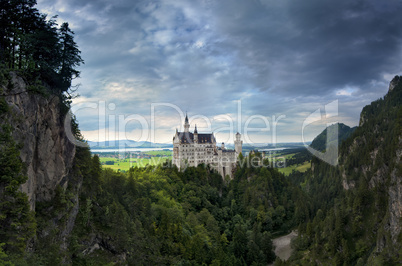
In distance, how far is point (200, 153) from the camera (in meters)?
99.5

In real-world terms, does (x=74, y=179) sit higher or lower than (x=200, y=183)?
higher

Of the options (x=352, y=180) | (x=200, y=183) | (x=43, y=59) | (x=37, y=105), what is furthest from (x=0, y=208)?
(x=352, y=180)

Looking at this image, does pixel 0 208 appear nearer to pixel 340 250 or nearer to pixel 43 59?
pixel 43 59

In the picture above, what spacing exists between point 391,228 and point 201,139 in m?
67.0

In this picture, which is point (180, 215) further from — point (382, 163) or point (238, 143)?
point (382, 163)

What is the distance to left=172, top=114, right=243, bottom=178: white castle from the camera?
3799 inches

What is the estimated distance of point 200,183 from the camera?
87.9 meters

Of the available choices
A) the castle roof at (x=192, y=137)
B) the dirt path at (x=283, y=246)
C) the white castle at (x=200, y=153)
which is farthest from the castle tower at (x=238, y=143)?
the dirt path at (x=283, y=246)

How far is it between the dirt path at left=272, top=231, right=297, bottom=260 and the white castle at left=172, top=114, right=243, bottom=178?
3109 cm

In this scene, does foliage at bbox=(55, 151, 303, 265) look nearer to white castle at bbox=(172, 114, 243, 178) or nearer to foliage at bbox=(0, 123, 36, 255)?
white castle at bbox=(172, 114, 243, 178)

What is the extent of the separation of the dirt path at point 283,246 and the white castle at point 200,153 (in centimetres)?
3109

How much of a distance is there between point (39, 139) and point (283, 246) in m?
78.0

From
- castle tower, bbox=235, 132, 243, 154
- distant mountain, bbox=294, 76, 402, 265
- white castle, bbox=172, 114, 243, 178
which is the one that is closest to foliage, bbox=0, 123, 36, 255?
distant mountain, bbox=294, 76, 402, 265

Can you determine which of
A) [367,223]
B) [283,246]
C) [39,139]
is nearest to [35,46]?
[39,139]
